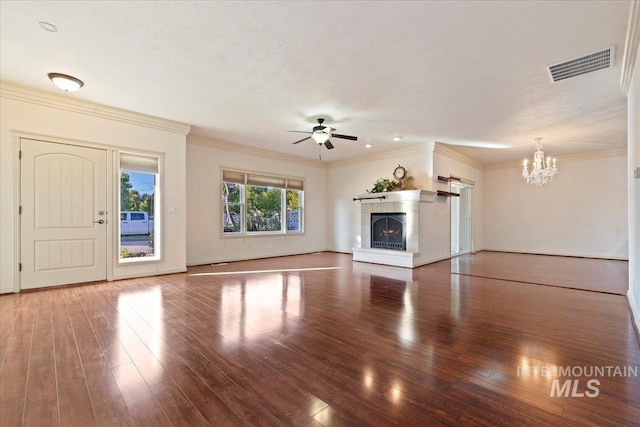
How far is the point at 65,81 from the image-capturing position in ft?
12.1

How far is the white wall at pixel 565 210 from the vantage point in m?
7.46

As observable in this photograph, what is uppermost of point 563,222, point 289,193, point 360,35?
point 360,35

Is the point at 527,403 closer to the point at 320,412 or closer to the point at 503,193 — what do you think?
the point at 320,412

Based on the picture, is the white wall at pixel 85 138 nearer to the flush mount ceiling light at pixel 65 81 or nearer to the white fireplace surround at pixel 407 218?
the flush mount ceiling light at pixel 65 81

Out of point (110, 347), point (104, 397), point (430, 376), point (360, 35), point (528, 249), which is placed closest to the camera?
point (104, 397)

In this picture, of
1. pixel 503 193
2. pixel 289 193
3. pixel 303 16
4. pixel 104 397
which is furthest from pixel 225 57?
pixel 503 193

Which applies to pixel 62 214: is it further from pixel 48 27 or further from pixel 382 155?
pixel 382 155

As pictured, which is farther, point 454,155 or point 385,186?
point 454,155

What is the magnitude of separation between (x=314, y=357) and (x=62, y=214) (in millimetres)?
4601

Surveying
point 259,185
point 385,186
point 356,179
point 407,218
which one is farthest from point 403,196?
point 259,185

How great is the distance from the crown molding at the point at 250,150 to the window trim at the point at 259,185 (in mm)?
494

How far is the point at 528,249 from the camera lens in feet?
28.7

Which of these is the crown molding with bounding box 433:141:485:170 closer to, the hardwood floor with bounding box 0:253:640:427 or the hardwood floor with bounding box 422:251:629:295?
the hardwood floor with bounding box 422:251:629:295

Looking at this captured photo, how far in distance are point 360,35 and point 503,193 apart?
8.37 meters
